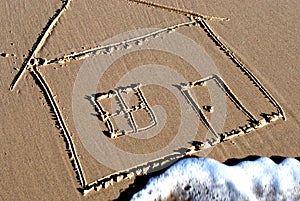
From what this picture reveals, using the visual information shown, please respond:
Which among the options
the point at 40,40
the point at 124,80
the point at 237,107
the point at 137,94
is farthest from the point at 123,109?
the point at 40,40

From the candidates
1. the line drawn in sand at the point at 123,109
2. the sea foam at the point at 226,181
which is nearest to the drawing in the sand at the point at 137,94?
the line drawn in sand at the point at 123,109

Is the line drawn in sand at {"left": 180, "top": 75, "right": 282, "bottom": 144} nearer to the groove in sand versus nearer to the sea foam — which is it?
the sea foam

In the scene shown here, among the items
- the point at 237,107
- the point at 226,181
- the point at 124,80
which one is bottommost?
the point at 226,181

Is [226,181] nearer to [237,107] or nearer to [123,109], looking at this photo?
[237,107]

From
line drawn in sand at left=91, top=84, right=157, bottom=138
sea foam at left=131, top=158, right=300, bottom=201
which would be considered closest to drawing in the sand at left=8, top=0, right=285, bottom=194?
line drawn in sand at left=91, top=84, right=157, bottom=138

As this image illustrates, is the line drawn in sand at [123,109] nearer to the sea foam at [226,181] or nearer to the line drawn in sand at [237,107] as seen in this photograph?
the line drawn in sand at [237,107]

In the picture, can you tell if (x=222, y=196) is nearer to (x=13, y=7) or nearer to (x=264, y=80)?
(x=264, y=80)

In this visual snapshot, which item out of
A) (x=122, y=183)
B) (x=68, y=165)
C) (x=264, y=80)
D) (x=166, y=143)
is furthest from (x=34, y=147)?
(x=264, y=80)
